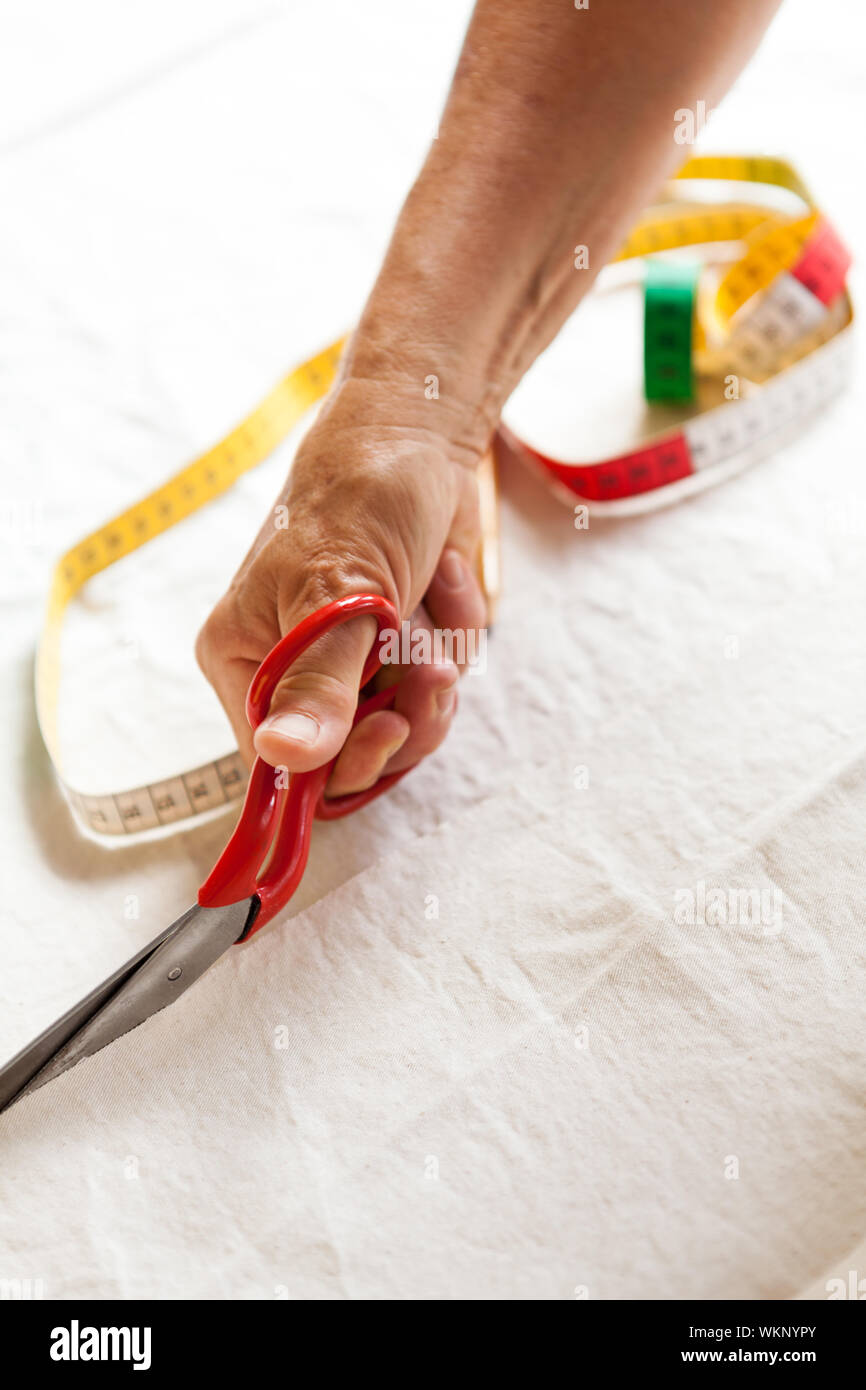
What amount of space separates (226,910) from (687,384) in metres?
1.01

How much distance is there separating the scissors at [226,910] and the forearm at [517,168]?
0.30m

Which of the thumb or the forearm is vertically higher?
the forearm

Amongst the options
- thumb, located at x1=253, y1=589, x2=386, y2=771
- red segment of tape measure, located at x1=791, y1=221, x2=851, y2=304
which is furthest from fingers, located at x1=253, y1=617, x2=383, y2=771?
red segment of tape measure, located at x1=791, y1=221, x2=851, y2=304

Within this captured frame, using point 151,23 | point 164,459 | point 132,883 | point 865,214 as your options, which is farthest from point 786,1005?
point 151,23

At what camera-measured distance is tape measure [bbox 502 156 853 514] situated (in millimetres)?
1598

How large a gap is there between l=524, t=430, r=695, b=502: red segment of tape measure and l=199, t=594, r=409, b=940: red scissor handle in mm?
501

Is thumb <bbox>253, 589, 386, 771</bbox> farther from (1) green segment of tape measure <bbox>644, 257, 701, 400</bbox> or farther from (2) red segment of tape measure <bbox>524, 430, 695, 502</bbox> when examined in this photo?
(1) green segment of tape measure <bbox>644, 257, 701, 400</bbox>

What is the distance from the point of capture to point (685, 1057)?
1122 mm

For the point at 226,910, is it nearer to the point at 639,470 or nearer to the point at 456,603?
the point at 456,603

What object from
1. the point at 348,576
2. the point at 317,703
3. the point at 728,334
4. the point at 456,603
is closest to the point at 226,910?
the point at 317,703

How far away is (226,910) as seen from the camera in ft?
3.77

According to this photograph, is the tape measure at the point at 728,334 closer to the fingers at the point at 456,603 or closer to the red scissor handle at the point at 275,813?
the fingers at the point at 456,603

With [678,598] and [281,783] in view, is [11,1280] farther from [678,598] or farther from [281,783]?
[678,598]

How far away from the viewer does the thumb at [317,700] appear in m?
1.06
